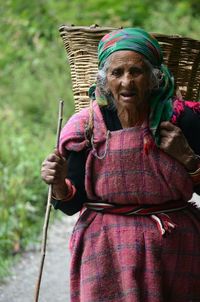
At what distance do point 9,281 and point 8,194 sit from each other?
48.5 inches

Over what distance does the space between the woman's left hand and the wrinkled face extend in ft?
0.53

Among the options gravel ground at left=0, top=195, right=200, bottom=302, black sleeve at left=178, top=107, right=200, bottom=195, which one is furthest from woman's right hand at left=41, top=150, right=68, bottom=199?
gravel ground at left=0, top=195, right=200, bottom=302

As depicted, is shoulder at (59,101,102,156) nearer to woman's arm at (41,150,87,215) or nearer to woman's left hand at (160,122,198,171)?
woman's arm at (41,150,87,215)

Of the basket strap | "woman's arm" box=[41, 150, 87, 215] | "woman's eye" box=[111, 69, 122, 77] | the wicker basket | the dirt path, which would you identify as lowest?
the dirt path

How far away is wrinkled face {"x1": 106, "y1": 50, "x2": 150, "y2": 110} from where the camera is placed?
10.8 feet

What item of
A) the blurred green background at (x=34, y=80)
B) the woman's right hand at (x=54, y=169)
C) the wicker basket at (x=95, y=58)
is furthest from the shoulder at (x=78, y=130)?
the blurred green background at (x=34, y=80)

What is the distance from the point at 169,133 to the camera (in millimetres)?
3332

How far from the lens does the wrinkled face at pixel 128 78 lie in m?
3.29

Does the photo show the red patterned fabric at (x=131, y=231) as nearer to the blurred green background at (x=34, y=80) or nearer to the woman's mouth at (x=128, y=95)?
the woman's mouth at (x=128, y=95)

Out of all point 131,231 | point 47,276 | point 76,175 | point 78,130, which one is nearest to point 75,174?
point 76,175

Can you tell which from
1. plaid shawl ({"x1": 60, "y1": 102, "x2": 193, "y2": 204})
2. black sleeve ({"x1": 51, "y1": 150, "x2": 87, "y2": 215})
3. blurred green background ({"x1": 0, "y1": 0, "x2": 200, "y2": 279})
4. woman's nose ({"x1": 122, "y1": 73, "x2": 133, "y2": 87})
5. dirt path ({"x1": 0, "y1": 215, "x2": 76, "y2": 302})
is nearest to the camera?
woman's nose ({"x1": 122, "y1": 73, "x2": 133, "y2": 87})

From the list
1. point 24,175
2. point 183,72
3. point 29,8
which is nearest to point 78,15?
point 29,8

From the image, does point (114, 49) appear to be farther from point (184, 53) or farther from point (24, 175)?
point (24, 175)

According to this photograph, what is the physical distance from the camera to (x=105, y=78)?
337 cm
